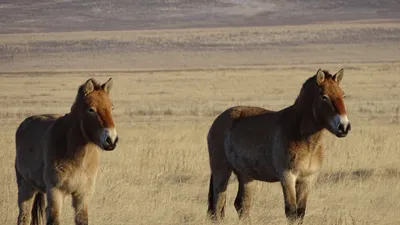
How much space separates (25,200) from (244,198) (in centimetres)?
213

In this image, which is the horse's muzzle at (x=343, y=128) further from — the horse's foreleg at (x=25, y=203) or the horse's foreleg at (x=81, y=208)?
the horse's foreleg at (x=25, y=203)

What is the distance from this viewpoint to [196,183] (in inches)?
467

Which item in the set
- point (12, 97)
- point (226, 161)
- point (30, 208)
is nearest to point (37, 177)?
point (30, 208)

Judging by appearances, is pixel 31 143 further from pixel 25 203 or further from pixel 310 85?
pixel 310 85

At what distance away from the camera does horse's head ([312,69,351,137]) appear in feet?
27.0

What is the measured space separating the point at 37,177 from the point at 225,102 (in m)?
19.4

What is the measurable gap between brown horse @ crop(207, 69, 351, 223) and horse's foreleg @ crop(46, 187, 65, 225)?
2.00 meters

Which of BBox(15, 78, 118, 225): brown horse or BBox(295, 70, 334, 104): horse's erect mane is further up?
BBox(295, 70, 334, 104): horse's erect mane

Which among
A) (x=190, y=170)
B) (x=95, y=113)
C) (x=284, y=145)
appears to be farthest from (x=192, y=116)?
(x=95, y=113)

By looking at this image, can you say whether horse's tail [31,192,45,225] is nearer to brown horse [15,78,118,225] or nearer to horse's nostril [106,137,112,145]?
brown horse [15,78,118,225]

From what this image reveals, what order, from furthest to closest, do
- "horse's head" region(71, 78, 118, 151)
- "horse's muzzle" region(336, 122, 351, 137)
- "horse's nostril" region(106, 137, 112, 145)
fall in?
"horse's muzzle" region(336, 122, 351, 137), "horse's head" region(71, 78, 118, 151), "horse's nostril" region(106, 137, 112, 145)

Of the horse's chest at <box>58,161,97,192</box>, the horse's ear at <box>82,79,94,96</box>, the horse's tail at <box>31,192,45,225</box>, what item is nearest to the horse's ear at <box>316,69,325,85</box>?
the horse's ear at <box>82,79,94,96</box>

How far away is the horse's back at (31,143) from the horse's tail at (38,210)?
300 millimetres

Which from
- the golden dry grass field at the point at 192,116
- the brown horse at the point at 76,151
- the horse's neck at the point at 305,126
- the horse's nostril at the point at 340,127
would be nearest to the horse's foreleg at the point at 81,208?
the brown horse at the point at 76,151
